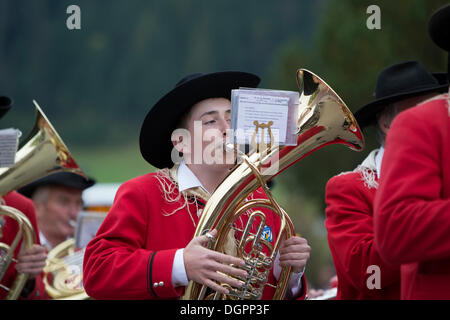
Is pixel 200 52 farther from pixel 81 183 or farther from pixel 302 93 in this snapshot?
pixel 302 93

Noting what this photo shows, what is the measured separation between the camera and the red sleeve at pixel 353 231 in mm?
3307

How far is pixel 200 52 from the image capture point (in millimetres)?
27234

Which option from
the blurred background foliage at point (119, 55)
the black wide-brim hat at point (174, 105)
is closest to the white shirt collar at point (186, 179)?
the black wide-brim hat at point (174, 105)

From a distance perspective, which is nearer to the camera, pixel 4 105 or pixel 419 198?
pixel 419 198

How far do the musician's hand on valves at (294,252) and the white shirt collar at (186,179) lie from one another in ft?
1.73

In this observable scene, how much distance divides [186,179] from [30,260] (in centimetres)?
158

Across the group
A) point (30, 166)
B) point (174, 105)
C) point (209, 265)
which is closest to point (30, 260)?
point (30, 166)

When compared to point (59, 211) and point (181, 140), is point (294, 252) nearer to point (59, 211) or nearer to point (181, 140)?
point (181, 140)

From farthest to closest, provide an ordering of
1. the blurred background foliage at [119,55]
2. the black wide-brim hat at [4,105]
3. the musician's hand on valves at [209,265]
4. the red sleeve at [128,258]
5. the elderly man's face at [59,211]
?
the blurred background foliage at [119,55], the elderly man's face at [59,211], the black wide-brim hat at [4,105], the red sleeve at [128,258], the musician's hand on valves at [209,265]

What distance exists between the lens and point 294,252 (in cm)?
314

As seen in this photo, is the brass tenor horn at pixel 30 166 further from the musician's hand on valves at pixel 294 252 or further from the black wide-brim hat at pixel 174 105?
the musician's hand on valves at pixel 294 252

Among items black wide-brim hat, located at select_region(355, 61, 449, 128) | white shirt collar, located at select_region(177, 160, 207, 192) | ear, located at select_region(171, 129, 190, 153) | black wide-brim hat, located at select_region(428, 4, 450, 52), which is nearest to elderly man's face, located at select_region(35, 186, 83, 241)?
ear, located at select_region(171, 129, 190, 153)

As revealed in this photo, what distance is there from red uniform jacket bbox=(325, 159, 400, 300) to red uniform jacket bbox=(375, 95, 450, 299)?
37.1 inches
